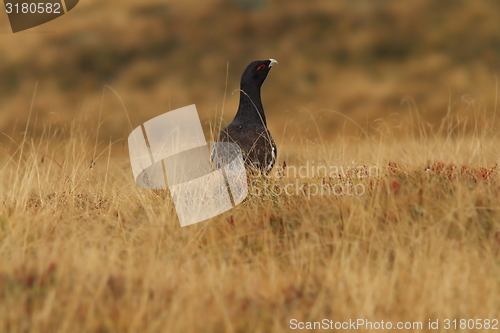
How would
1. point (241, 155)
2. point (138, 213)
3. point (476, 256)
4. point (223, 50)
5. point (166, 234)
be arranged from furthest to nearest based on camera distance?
1. point (223, 50)
2. point (241, 155)
3. point (138, 213)
4. point (166, 234)
5. point (476, 256)

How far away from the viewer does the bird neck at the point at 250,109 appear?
746 centimetres

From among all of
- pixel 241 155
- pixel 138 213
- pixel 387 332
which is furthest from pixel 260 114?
pixel 387 332

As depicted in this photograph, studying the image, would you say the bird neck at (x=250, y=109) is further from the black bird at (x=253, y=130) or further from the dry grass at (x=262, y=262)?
the dry grass at (x=262, y=262)

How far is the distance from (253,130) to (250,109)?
495 millimetres

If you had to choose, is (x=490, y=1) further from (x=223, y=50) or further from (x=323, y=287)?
(x=323, y=287)

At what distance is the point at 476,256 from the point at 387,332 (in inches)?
48.4

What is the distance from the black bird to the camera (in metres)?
6.87

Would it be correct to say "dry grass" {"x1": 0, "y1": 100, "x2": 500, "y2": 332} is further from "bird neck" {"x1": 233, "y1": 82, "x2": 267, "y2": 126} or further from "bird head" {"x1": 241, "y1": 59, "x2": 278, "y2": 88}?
"bird head" {"x1": 241, "y1": 59, "x2": 278, "y2": 88}

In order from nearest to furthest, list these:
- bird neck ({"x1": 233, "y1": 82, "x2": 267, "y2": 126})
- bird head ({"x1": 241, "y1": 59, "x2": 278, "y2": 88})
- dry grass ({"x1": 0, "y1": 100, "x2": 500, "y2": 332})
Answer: dry grass ({"x1": 0, "y1": 100, "x2": 500, "y2": 332})
bird neck ({"x1": 233, "y1": 82, "x2": 267, "y2": 126})
bird head ({"x1": 241, "y1": 59, "x2": 278, "y2": 88})

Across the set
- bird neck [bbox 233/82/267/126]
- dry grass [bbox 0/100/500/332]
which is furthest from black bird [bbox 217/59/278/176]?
dry grass [bbox 0/100/500/332]

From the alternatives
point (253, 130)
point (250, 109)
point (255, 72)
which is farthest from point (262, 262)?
point (255, 72)

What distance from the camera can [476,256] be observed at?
4008 millimetres

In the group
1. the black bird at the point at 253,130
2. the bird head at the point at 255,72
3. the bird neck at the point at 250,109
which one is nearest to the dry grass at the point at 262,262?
the black bird at the point at 253,130

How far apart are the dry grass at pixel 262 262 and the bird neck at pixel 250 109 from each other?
2.10 meters
